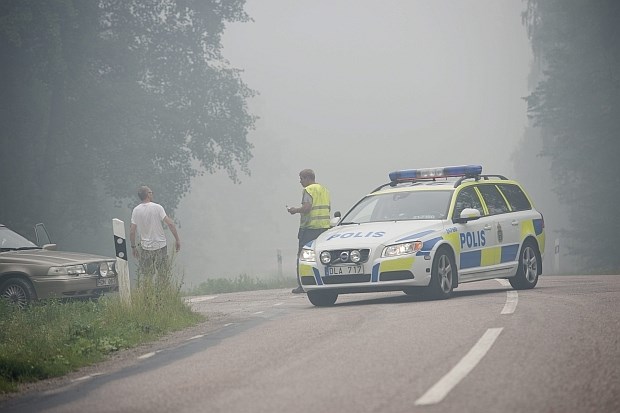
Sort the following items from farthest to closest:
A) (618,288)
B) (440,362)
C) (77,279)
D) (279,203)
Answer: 1. (279,203)
2. (77,279)
3. (618,288)
4. (440,362)

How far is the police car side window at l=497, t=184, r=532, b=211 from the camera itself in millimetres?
18766

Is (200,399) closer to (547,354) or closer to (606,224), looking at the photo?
(547,354)

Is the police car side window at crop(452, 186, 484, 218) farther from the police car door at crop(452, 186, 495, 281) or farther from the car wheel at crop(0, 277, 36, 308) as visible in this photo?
the car wheel at crop(0, 277, 36, 308)

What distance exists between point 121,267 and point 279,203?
363ft

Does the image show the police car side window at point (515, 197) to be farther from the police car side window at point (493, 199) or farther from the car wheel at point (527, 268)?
the car wheel at point (527, 268)

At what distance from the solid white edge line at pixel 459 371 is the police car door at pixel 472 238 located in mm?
5677

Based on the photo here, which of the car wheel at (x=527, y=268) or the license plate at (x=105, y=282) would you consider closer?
the car wheel at (x=527, y=268)

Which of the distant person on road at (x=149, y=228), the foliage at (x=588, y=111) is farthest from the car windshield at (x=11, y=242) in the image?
the foliage at (x=588, y=111)

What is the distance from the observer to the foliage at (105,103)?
3703cm

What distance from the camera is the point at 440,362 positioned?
30.4 ft

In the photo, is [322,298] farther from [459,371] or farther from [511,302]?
[459,371]

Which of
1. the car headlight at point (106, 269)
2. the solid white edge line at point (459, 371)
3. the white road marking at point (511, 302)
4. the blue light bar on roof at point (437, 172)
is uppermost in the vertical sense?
the blue light bar on roof at point (437, 172)

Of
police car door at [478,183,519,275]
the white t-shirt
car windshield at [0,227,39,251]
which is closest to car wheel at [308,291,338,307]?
police car door at [478,183,519,275]

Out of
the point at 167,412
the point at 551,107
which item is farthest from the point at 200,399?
the point at 551,107
